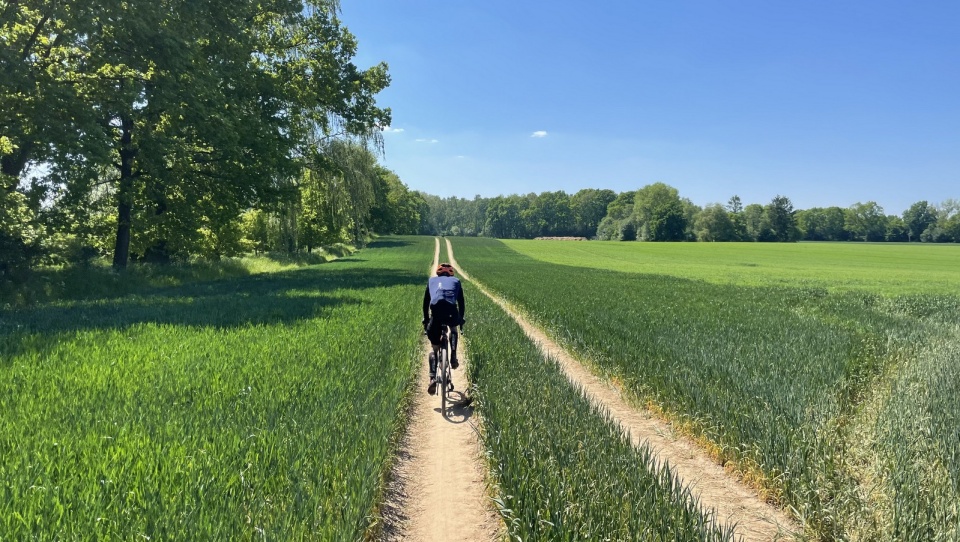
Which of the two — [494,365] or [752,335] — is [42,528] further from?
[752,335]

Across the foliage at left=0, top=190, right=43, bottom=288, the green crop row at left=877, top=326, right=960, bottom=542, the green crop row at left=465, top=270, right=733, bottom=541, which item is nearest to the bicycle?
the green crop row at left=465, top=270, right=733, bottom=541

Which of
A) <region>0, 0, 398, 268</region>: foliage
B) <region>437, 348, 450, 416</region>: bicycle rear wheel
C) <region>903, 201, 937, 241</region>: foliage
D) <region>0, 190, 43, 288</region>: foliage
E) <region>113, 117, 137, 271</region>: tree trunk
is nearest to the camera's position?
<region>437, 348, 450, 416</region>: bicycle rear wheel

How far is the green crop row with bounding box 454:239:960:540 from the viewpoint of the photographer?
414 centimetres

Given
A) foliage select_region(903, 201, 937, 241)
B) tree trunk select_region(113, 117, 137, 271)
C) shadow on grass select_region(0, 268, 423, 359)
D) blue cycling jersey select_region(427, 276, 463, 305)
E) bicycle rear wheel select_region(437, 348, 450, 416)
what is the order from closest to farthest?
1. bicycle rear wheel select_region(437, 348, 450, 416)
2. blue cycling jersey select_region(427, 276, 463, 305)
3. shadow on grass select_region(0, 268, 423, 359)
4. tree trunk select_region(113, 117, 137, 271)
5. foliage select_region(903, 201, 937, 241)

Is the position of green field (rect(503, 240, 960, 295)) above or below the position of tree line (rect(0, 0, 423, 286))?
below

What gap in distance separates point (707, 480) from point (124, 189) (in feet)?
73.2

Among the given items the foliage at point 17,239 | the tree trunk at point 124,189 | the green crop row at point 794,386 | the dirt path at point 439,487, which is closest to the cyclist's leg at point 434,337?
the dirt path at point 439,487

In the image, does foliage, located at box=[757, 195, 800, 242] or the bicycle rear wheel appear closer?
the bicycle rear wheel

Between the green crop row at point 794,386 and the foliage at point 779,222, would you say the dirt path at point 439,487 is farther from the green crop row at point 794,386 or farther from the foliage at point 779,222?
the foliage at point 779,222

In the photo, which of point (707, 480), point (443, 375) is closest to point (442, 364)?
point (443, 375)

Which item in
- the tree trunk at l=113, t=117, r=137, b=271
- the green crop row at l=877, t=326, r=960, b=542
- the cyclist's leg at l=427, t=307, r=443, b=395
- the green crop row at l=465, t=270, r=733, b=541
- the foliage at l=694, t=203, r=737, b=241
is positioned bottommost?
the green crop row at l=465, t=270, r=733, b=541

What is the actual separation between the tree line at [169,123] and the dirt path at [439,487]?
15.2 m

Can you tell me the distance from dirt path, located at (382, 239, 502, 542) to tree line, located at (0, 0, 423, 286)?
15.2 meters

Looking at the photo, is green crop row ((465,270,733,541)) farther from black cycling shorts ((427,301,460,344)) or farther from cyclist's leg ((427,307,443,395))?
black cycling shorts ((427,301,460,344))
